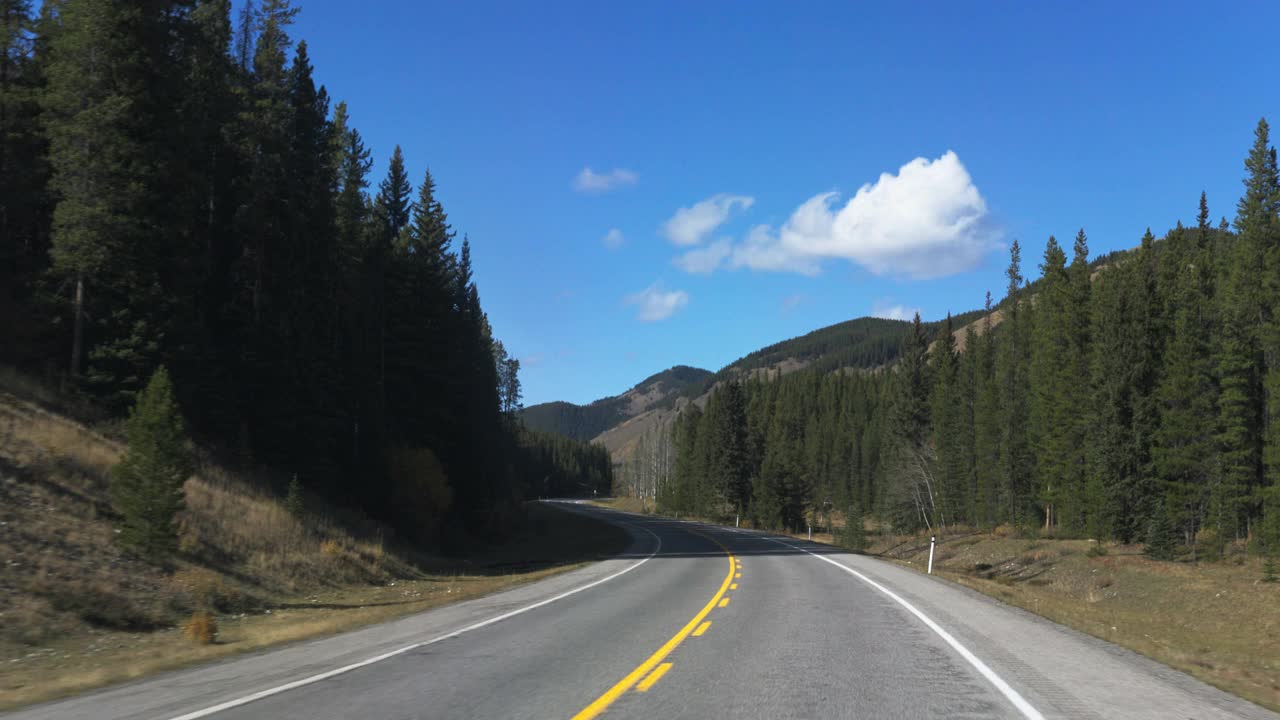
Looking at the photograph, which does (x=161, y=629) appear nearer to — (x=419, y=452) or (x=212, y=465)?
(x=212, y=465)

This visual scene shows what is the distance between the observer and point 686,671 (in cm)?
841

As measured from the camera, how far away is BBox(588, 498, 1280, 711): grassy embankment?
12.1 meters

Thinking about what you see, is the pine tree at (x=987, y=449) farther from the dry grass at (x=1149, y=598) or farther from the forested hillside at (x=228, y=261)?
the forested hillside at (x=228, y=261)

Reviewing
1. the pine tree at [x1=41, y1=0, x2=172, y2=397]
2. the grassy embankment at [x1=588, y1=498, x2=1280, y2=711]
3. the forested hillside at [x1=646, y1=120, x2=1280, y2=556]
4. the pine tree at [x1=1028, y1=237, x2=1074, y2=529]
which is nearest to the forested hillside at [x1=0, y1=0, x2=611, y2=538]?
the pine tree at [x1=41, y1=0, x2=172, y2=397]

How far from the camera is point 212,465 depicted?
26859mm

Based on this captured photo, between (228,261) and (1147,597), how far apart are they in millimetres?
42872

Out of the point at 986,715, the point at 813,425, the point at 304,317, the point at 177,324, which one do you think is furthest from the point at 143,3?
the point at 813,425

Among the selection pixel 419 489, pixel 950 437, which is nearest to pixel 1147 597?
pixel 419 489

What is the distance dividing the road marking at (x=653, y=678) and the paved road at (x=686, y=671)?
32mm

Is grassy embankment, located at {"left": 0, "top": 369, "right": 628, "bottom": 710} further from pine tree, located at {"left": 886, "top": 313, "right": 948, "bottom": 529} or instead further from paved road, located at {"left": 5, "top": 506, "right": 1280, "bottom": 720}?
pine tree, located at {"left": 886, "top": 313, "right": 948, "bottom": 529}

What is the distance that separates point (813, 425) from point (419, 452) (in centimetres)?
10558

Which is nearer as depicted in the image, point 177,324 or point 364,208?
point 177,324

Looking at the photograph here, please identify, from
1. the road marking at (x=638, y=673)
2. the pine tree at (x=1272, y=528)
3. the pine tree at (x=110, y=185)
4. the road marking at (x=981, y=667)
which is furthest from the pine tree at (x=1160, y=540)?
the pine tree at (x=110, y=185)

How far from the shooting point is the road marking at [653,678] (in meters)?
7.54
